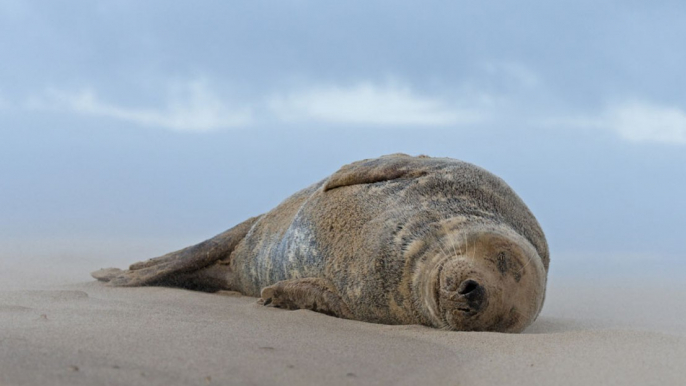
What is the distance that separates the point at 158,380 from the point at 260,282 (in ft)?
12.2

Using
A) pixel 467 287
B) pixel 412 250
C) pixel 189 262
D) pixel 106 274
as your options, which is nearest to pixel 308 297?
pixel 412 250

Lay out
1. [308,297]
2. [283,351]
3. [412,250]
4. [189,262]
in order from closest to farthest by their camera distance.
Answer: [283,351] < [412,250] < [308,297] < [189,262]

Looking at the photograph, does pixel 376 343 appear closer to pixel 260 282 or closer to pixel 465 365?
pixel 465 365

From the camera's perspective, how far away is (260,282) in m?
6.13

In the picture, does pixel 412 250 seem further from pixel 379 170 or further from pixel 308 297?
pixel 379 170

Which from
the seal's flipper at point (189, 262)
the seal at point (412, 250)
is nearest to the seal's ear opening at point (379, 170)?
the seal at point (412, 250)

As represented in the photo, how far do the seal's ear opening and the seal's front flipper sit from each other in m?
0.77

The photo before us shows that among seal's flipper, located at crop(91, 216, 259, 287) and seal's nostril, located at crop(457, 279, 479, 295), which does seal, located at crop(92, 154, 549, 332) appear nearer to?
seal's nostril, located at crop(457, 279, 479, 295)

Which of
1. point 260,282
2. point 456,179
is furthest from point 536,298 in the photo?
point 260,282

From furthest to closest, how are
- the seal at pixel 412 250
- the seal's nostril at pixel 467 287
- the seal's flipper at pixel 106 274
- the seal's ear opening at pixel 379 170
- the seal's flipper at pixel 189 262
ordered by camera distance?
the seal's flipper at pixel 106 274 < the seal's flipper at pixel 189 262 < the seal's ear opening at pixel 379 170 < the seal at pixel 412 250 < the seal's nostril at pixel 467 287

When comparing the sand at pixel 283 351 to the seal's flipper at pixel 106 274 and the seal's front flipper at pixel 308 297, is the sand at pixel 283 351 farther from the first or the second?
the seal's flipper at pixel 106 274

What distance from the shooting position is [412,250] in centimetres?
444

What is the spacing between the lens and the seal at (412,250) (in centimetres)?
407

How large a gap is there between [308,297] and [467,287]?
4.20 feet
